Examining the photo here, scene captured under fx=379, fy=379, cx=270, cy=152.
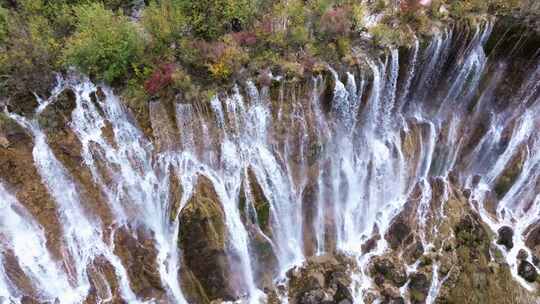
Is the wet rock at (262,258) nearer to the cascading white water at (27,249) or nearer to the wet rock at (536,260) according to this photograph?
the cascading white water at (27,249)

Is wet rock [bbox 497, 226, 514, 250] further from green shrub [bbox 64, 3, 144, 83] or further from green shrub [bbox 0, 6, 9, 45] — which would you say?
green shrub [bbox 0, 6, 9, 45]

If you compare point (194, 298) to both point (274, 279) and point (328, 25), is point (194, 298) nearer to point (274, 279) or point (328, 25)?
point (274, 279)

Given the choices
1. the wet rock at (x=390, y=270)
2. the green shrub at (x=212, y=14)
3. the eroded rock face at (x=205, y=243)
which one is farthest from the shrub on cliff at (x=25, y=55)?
the wet rock at (x=390, y=270)

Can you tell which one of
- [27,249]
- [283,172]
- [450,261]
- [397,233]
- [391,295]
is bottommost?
[391,295]

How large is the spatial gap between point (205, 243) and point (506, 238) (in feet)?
42.7

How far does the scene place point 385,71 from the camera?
15.9 metres

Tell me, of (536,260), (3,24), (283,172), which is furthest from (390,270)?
(3,24)

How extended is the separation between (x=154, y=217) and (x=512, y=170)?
1584 centimetres

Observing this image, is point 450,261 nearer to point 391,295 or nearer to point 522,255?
point 391,295

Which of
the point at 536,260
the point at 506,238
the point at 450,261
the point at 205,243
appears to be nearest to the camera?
the point at 205,243

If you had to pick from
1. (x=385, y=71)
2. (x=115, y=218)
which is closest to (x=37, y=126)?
(x=115, y=218)

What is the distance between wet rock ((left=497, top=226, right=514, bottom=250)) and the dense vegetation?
30.7 feet

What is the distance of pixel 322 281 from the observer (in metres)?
15.6

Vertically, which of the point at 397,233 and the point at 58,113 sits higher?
the point at 58,113
